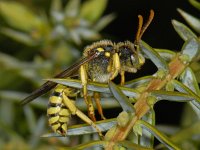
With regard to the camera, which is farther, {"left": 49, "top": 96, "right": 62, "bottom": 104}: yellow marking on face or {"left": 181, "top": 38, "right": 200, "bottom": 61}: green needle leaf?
{"left": 49, "top": 96, "right": 62, "bottom": 104}: yellow marking on face

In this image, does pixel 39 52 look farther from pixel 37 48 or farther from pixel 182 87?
pixel 182 87

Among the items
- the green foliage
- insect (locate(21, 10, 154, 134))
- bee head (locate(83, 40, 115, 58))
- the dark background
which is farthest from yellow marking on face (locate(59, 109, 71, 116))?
the dark background

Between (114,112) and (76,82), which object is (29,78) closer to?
(114,112)

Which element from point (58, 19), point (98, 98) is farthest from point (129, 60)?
point (58, 19)

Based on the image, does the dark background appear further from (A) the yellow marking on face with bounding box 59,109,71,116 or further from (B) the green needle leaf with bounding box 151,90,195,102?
(B) the green needle leaf with bounding box 151,90,195,102

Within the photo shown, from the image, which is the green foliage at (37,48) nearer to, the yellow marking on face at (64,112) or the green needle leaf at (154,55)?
the yellow marking on face at (64,112)

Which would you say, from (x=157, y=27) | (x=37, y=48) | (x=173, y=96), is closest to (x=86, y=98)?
(x=173, y=96)

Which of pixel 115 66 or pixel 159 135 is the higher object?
pixel 115 66

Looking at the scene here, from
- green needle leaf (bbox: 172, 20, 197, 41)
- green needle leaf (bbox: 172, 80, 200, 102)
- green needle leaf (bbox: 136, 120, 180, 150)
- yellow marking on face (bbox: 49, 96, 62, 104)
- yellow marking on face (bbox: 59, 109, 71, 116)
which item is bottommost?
green needle leaf (bbox: 136, 120, 180, 150)
